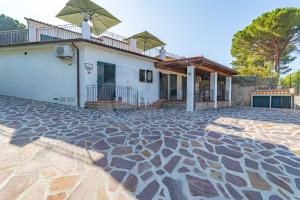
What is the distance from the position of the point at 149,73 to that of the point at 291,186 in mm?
10007

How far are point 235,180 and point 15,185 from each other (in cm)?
317

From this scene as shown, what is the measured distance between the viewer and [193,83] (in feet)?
32.3

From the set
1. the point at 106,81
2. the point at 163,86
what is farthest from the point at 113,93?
the point at 163,86

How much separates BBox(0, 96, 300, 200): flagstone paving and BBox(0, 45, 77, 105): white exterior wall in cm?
395

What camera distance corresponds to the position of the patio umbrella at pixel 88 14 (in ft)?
34.9

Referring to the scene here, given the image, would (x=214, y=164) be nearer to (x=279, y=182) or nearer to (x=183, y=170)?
(x=183, y=170)

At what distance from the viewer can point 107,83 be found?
375 inches

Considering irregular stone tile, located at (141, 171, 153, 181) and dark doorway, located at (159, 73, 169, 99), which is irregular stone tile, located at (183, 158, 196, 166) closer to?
irregular stone tile, located at (141, 171, 153, 181)

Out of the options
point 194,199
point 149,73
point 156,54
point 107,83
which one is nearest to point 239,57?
point 156,54

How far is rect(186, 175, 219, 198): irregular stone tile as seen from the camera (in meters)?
2.48

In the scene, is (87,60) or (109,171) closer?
(109,171)

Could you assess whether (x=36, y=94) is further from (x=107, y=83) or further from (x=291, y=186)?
(x=291, y=186)

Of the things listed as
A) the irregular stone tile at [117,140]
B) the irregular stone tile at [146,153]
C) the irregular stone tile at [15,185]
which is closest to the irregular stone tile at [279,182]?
the irregular stone tile at [146,153]

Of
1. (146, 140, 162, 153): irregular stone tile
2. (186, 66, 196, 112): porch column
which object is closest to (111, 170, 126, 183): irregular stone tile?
(146, 140, 162, 153): irregular stone tile
